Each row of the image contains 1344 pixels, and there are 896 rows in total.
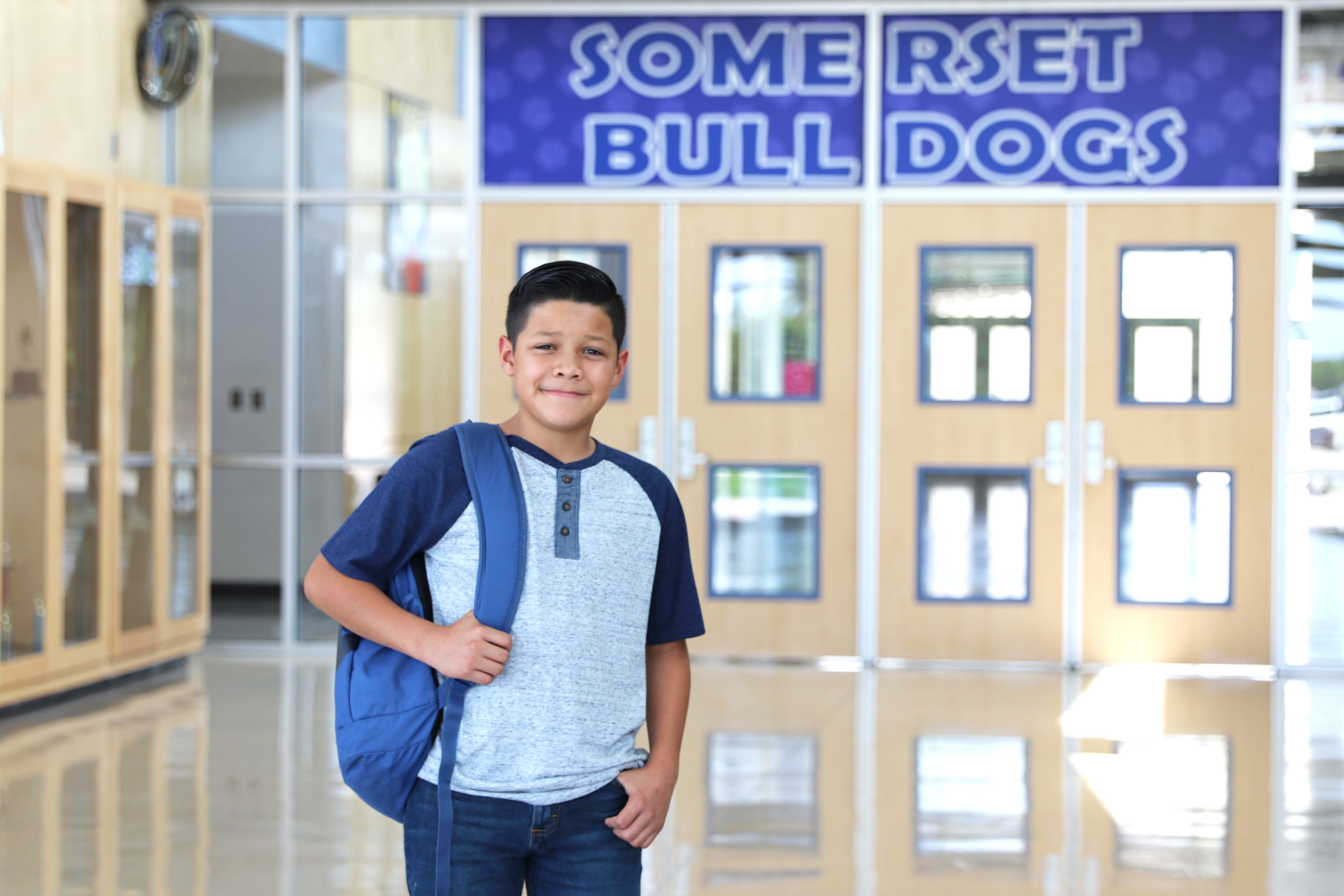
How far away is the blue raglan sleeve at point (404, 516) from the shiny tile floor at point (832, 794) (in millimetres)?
2031

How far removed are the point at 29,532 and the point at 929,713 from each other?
3.60 meters

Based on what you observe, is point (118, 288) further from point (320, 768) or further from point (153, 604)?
point (320, 768)

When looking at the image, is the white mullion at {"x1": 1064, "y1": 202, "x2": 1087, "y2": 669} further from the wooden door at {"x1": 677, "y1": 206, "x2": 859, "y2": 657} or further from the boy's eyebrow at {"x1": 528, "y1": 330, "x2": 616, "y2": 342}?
the boy's eyebrow at {"x1": 528, "y1": 330, "x2": 616, "y2": 342}

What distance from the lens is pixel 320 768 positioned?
4449 millimetres

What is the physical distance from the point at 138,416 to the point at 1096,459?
4444 mm

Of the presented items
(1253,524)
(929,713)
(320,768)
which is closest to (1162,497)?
(1253,524)

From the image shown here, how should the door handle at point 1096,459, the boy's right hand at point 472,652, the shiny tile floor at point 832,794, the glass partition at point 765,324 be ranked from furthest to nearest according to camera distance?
the glass partition at point 765,324, the door handle at point 1096,459, the shiny tile floor at point 832,794, the boy's right hand at point 472,652

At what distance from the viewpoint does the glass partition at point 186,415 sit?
20.5 ft

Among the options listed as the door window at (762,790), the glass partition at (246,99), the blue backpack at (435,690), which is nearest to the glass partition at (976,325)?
the door window at (762,790)

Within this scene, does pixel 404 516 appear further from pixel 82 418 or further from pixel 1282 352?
pixel 1282 352

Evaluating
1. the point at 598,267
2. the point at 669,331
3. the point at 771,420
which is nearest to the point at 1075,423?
the point at 771,420

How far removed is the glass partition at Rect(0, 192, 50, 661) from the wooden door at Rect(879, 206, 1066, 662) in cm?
375

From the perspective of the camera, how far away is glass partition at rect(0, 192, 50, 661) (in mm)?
5078

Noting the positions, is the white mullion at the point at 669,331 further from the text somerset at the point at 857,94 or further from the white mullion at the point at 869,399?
the white mullion at the point at 869,399
